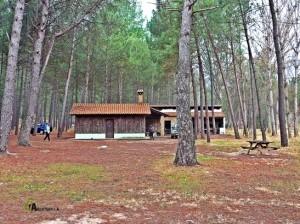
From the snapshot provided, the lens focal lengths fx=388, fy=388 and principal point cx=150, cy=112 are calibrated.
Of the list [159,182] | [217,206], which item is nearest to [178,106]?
[159,182]

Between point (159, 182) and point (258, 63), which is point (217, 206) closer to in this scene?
point (159, 182)

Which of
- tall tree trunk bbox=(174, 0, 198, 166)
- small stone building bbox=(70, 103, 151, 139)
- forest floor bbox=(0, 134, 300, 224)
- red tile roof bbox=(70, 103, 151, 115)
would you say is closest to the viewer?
forest floor bbox=(0, 134, 300, 224)

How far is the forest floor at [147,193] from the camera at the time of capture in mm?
6109

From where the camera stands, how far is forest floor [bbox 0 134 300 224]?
241 inches

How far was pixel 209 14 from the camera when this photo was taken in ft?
89.8

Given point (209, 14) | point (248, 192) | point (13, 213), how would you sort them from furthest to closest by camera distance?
1. point (209, 14)
2. point (248, 192)
3. point (13, 213)

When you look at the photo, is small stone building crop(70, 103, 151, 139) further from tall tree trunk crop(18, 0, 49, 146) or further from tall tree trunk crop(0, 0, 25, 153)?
tall tree trunk crop(0, 0, 25, 153)

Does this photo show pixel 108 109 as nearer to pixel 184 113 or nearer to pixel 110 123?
pixel 110 123

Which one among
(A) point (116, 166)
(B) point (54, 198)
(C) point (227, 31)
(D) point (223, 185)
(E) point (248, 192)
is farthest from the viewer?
(C) point (227, 31)

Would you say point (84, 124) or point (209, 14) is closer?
point (209, 14)

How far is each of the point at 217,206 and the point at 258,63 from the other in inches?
1448

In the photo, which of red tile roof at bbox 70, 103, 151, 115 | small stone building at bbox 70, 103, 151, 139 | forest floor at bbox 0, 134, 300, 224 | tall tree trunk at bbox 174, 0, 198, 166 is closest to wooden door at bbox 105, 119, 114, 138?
small stone building at bbox 70, 103, 151, 139

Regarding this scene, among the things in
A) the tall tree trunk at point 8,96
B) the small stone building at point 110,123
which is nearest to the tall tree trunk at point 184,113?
the tall tree trunk at point 8,96

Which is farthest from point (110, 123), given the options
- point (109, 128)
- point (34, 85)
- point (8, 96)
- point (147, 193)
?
point (147, 193)
